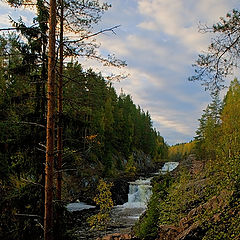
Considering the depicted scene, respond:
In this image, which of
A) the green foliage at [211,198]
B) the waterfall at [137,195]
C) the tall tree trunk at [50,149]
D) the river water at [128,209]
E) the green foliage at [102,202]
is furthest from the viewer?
the waterfall at [137,195]

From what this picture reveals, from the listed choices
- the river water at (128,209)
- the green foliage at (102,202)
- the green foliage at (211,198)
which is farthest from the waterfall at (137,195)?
the green foliage at (211,198)

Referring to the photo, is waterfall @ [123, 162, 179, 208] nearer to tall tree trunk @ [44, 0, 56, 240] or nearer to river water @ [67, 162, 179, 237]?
river water @ [67, 162, 179, 237]

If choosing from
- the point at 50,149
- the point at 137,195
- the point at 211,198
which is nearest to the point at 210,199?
the point at 211,198

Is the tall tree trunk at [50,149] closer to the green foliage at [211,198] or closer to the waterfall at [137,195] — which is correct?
the green foliage at [211,198]

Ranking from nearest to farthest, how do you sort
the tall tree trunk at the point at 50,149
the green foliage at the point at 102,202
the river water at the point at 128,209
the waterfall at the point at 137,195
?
the tall tree trunk at the point at 50,149
the green foliage at the point at 102,202
the river water at the point at 128,209
the waterfall at the point at 137,195

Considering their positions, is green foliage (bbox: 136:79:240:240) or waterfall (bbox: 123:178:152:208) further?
waterfall (bbox: 123:178:152:208)

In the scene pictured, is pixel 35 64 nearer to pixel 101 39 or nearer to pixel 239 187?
Answer: pixel 101 39

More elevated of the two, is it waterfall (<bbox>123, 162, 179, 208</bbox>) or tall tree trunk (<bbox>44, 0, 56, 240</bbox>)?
tall tree trunk (<bbox>44, 0, 56, 240</bbox>)

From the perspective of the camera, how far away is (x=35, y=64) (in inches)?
265

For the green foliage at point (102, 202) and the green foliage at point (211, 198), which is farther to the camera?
the green foliage at point (102, 202)

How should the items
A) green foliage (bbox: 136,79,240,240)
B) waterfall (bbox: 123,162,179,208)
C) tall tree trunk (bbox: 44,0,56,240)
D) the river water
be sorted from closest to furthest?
1. tall tree trunk (bbox: 44,0,56,240)
2. green foliage (bbox: 136,79,240,240)
3. the river water
4. waterfall (bbox: 123,162,179,208)

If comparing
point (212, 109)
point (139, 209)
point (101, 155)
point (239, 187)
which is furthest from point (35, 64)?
point (212, 109)

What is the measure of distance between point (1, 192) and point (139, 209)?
59.0 ft

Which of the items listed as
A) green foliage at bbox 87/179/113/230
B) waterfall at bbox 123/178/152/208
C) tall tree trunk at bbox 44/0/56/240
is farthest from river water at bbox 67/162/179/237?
tall tree trunk at bbox 44/0/56/240
